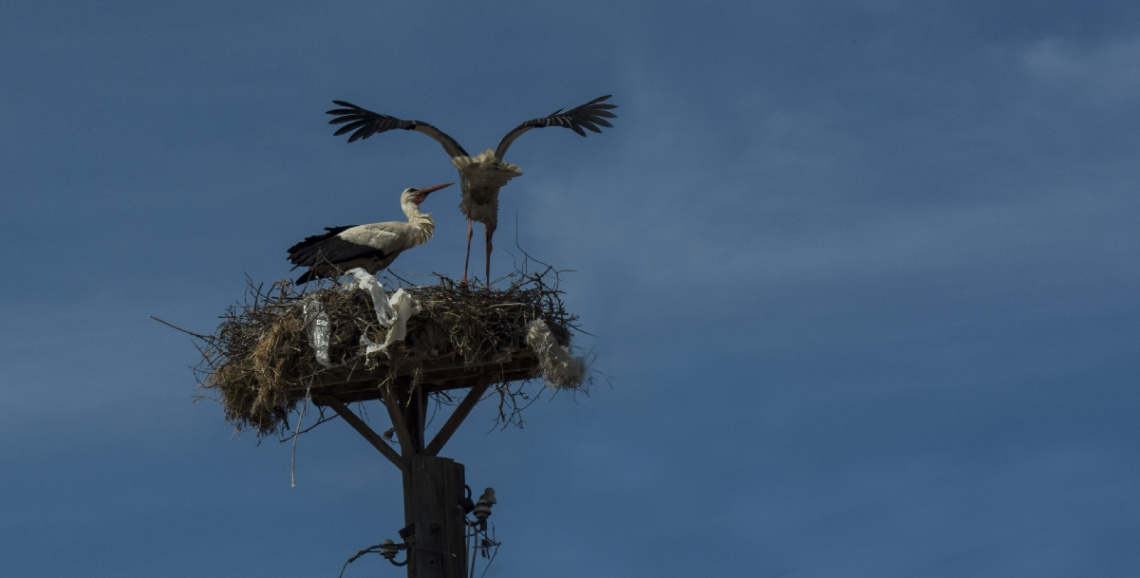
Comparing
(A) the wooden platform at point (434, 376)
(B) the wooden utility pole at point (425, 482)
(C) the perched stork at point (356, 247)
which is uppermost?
(C) the perched stork at point (356, 247)

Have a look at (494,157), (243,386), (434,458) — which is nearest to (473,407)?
(434,458)

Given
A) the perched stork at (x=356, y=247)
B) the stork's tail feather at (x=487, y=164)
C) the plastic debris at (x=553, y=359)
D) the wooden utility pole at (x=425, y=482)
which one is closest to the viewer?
the wooden utility pole at (x=425, y=482)

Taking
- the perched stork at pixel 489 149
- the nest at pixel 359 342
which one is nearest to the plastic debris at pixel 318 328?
the nest at pixel 359 342

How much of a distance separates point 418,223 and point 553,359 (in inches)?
99.0

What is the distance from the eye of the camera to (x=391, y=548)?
9797 mm

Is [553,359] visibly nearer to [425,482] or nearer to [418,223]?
[425,482]

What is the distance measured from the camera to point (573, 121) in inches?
501

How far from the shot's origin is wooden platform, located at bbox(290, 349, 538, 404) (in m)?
10.2

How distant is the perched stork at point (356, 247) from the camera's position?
1134 cm

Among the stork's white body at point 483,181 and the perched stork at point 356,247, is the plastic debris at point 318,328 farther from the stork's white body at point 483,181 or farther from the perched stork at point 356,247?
the stork's white body at point 483,181

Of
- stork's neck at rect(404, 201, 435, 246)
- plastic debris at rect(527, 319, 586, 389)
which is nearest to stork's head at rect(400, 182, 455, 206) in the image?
stork's neck at rect(404, 201, 435, 246)

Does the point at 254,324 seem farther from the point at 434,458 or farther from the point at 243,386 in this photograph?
the point at 434,458

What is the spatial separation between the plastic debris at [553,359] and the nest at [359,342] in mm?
92

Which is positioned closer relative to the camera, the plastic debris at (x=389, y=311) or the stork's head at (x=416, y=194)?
the plastic debris at (x=389, y=311)
